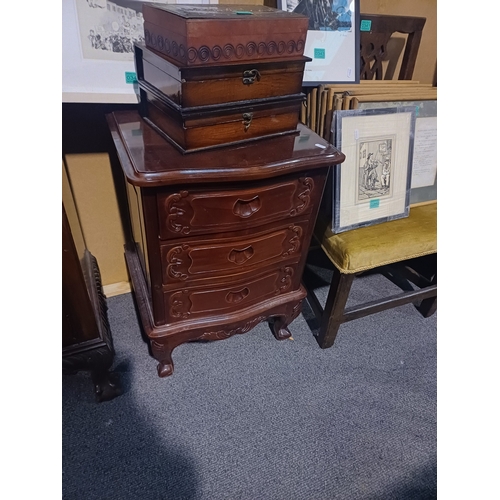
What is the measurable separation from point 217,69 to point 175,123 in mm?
156

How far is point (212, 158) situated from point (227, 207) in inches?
4.6

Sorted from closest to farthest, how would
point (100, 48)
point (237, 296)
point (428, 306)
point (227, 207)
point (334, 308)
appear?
point (227, 207) → point (100, 48) → point (237, 296) → point (334, 308) → point (428, 306)

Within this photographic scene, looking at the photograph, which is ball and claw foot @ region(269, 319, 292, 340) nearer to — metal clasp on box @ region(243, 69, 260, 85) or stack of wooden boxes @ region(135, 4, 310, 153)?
stack of wooden boxes @ region(135, 4, 310, 153)

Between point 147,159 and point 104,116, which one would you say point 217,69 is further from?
point 104,116

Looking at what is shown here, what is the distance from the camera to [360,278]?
5.83 ft

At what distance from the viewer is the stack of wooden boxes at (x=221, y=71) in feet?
2.77

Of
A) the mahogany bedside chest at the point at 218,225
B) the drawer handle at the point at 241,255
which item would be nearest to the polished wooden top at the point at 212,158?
the mahogany bedside chest at the point at 218,225

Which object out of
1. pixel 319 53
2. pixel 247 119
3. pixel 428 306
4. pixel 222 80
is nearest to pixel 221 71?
pixel 222 80

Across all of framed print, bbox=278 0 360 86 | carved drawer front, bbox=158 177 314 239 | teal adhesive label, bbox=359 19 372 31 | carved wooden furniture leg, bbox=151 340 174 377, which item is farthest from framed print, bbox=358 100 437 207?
carved wooden furniture leg, bbox=151 340 174 377

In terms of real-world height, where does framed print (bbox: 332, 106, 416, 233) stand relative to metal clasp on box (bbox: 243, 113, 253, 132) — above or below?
below

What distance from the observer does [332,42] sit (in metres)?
1.28

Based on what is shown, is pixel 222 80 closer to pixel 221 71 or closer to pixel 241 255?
pixel 221 71

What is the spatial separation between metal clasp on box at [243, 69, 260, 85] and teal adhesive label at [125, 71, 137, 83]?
0.39 metres

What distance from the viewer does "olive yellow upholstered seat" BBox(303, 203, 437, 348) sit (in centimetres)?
121
